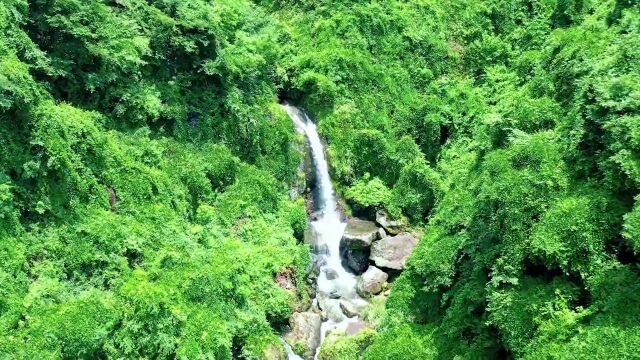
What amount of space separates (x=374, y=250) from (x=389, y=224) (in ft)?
5.12

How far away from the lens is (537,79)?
59.3 ft

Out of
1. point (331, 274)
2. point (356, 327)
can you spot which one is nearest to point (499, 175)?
point (356, 327)

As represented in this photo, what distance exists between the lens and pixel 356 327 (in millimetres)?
17156

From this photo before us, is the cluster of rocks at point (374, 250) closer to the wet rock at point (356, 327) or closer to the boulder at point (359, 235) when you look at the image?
the boulder at point (359, 235)

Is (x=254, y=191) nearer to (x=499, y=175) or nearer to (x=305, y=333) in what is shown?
(x=305, y=333)

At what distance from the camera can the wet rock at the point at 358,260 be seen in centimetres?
1961

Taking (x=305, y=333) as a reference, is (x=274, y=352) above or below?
below

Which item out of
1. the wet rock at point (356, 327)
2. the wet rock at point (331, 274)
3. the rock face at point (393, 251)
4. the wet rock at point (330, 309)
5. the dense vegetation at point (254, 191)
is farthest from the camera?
the wet rock at point (331, 274)

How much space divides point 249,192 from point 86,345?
26.1ft

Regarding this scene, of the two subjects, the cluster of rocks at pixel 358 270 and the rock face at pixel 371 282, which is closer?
the cluster of rocks at pixel 358 270

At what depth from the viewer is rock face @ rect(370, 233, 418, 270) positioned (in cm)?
1914

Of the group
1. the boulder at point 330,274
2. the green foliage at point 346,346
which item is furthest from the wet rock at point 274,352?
the boulder at point 330,274

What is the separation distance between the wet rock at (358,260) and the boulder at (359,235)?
0.19m

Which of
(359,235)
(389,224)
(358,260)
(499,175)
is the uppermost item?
(499,175)
